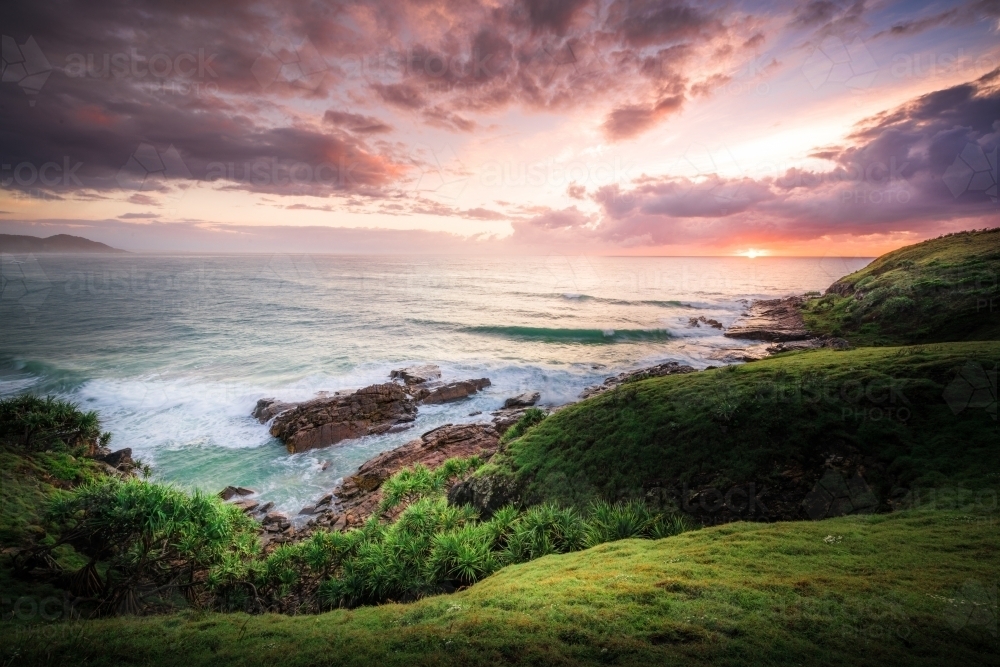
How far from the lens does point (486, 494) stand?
12125 mm

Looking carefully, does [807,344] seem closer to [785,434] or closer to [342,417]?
[785,434]

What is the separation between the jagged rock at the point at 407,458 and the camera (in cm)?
1522

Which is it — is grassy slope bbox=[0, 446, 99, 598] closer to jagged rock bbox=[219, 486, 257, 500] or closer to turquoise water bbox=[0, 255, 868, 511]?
jagged rock bbox=[219, 486, 257, 500]

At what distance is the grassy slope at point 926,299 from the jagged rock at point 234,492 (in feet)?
121

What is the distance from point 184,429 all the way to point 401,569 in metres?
20.0

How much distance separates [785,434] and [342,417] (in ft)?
68.8

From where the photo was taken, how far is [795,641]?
445cm

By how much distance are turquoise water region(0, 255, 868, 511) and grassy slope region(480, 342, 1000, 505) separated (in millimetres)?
12117

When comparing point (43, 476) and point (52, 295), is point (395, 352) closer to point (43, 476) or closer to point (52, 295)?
point (43, 476)

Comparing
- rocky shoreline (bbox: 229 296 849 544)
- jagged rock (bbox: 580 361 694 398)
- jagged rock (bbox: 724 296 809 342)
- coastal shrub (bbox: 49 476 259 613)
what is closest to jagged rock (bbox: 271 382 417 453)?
rocky shoreline (bbox: 229 296 849 544)

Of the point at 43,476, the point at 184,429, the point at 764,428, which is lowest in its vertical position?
the point at 184,429

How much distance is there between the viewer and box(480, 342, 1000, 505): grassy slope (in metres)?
8.69

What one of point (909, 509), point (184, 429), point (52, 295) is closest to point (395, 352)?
point (184, 429)

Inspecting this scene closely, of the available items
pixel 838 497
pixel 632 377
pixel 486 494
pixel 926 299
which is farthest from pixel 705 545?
pixel 926 299
